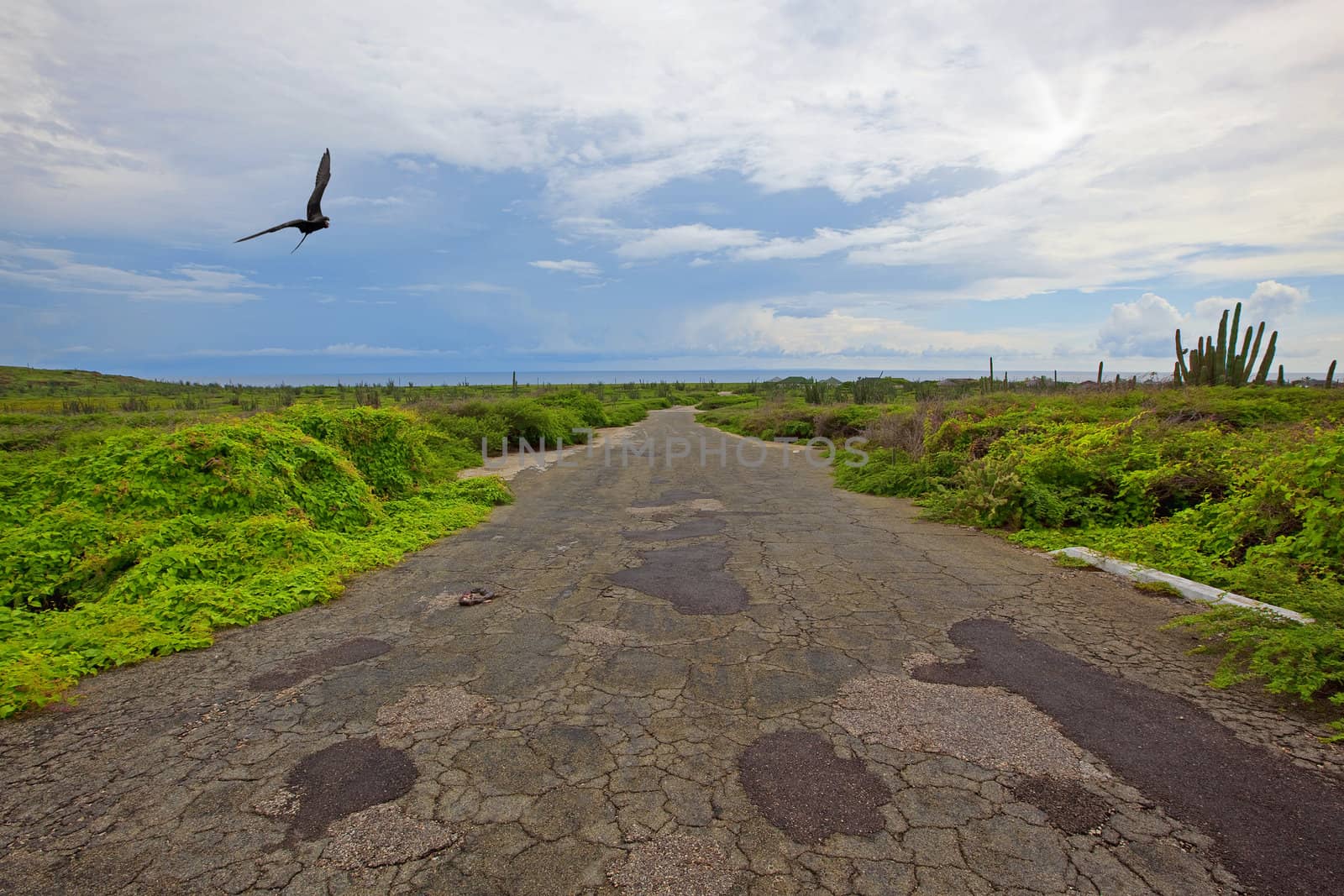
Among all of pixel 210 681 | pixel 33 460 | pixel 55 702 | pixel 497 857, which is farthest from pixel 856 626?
pixel 33 460

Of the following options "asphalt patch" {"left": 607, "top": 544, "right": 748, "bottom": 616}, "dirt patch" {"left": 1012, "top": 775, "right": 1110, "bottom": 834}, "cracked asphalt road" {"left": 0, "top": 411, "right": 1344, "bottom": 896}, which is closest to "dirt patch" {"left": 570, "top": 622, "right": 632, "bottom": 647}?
"cracked asphalt road" {"left": 0, "top": 411, "right": 1344, "bottom": 896}

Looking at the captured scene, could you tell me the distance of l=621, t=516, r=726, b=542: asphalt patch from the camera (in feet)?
28.5

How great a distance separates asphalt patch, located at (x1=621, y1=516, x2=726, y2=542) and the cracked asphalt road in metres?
2.33

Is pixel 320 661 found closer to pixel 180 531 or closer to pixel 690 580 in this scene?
pixel 180 531

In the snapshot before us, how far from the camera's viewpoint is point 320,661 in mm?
4805

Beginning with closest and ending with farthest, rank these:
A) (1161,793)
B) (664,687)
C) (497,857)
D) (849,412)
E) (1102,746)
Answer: (497,857) → (1161,793) → (1102,746) → (664,687) → (849,412)

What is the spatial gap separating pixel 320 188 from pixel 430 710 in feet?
22.7

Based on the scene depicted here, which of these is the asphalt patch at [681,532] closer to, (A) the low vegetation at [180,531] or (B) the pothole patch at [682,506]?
(B) the pothole patch at [682,506]

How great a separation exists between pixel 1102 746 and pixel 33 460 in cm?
981

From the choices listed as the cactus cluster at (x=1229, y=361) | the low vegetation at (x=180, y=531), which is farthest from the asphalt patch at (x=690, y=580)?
the cactus cluster at (x=1229, y=361)

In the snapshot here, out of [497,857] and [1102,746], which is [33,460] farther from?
[1102,746]

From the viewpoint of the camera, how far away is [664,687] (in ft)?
14.0

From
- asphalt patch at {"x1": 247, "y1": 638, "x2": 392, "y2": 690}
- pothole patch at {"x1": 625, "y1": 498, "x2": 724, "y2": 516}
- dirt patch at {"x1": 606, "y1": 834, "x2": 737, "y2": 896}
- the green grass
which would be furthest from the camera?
pothole patch at {"x1": 625, "y1": 498, "x2": 724, "y2": 516}

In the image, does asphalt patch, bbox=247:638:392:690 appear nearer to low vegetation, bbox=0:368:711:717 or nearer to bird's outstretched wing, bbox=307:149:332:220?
low vegetation, bbox=0:368:711:717
